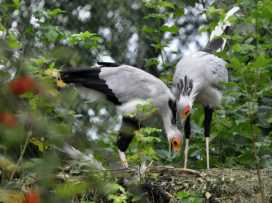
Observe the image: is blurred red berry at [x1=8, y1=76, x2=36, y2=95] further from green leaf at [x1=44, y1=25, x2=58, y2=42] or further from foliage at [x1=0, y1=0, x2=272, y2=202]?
green leaf at [x1=44, y1=25, x2=58, y2=42]

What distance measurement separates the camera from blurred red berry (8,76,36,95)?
0.79 m

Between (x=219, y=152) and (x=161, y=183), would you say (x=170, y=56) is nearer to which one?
(x=219, y=152)

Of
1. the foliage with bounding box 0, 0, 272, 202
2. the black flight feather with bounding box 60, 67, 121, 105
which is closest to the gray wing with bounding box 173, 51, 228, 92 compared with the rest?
the foliage with bounding box 0, 0, 272, 202

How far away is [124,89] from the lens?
332cm

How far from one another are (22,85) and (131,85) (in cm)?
254

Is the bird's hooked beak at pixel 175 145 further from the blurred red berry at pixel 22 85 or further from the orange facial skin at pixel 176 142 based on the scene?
the blurred red berry at pixel 22 85

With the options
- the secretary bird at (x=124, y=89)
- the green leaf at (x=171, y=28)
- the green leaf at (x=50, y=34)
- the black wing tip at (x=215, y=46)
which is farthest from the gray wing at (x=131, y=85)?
the green leaf at (x=50, y=34)

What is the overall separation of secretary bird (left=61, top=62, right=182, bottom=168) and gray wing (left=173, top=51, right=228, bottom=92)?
0.34 m

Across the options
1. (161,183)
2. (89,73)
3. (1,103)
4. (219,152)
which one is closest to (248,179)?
(161,183)

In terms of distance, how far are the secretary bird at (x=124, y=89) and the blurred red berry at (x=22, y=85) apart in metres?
2.38

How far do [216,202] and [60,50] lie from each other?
1.82 metres

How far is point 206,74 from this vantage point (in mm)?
3547

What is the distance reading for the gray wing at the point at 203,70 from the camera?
3535 mm

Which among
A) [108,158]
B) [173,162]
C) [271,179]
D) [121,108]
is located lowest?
[173,162]
